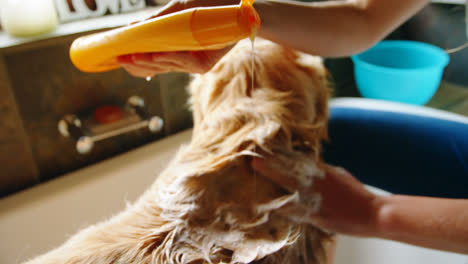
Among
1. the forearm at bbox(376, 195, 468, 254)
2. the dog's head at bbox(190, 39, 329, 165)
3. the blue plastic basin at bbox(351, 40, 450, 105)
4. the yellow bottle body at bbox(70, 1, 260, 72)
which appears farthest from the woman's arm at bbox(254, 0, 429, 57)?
the blue plastic basin at bbox(351, 40, 450, 105)

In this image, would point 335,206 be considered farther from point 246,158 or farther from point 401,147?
point 401,147

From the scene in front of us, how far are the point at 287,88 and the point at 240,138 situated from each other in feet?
0.39

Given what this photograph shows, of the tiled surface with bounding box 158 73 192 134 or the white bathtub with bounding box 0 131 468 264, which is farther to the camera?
the tiled surface with bounding box 158 73 192 134

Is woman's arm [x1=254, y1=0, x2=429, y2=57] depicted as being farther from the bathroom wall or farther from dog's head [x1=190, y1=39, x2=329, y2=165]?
the bathroom wall

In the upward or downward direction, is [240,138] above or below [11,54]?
below

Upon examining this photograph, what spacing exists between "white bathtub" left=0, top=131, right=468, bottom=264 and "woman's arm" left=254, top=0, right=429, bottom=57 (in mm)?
550

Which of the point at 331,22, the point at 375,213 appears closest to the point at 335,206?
the point at 375,213

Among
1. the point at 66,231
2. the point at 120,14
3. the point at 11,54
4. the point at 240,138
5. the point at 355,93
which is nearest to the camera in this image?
the point at 240,138

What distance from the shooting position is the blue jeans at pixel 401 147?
2.69 ft

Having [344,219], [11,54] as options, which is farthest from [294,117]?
[11,54]

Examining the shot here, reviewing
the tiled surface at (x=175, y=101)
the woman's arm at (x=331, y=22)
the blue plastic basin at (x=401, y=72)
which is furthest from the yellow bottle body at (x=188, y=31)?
the blue plastic basin at (x=401, y=72)

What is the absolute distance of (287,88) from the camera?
23.8 inches

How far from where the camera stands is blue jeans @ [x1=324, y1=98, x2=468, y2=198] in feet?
2.69

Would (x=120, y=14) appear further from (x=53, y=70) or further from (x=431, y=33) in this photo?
(x=431, y=33)
